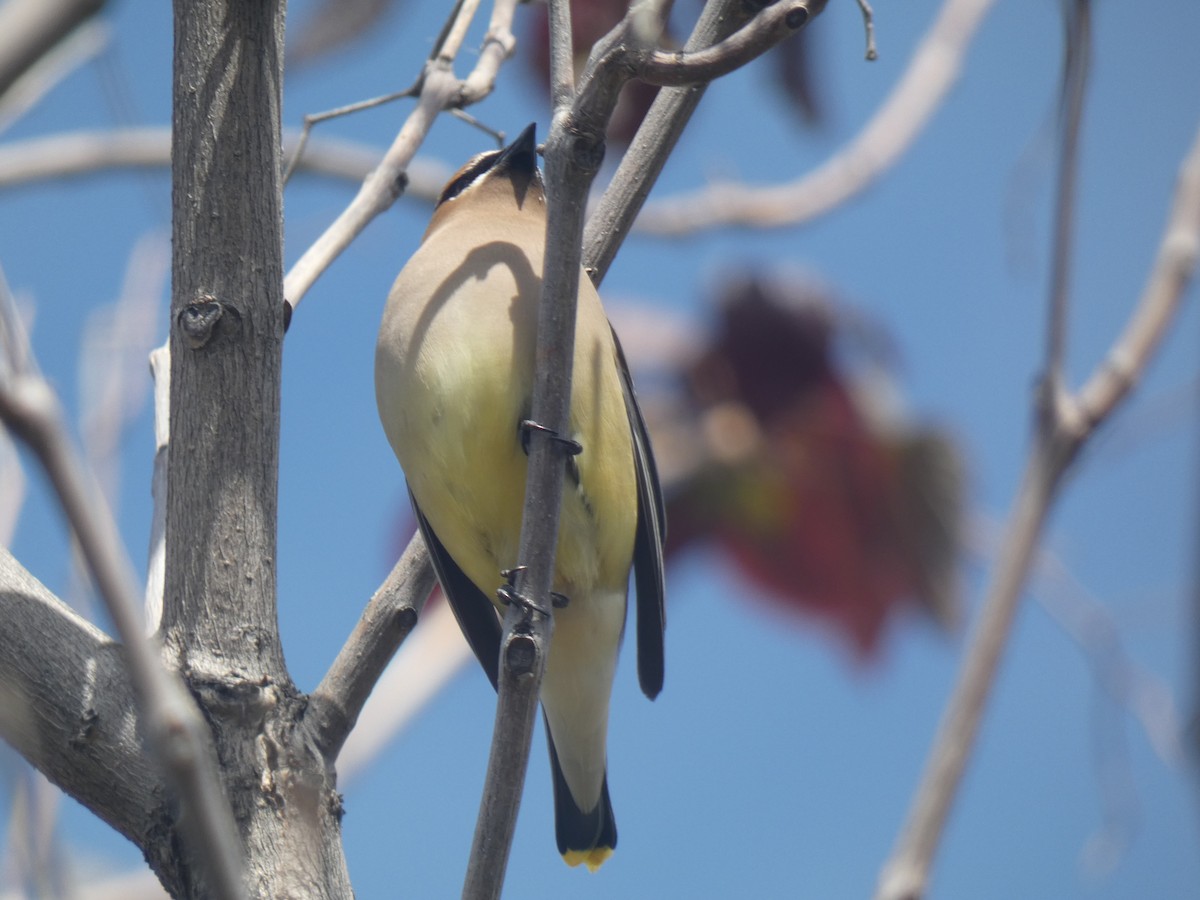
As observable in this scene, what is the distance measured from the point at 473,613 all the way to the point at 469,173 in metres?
1.60

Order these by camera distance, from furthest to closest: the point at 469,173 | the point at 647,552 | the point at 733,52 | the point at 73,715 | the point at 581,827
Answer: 1. the point at 469,173
2. the point at 581,827
3. the point at 647,552
4. the point at 73,715
5. the point at 733,52

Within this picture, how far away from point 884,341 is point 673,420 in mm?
1439

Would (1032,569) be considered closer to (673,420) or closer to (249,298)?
(249,298)

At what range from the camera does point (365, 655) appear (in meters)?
2.71

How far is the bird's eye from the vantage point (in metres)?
4.56

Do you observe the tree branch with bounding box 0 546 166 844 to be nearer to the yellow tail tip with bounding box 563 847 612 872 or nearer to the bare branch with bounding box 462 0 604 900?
the bare branch with bounding box 462 0 604 900

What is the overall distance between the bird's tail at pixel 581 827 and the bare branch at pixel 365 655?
4.07ft

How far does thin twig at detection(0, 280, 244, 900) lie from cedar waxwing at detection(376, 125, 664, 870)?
2.05 meters

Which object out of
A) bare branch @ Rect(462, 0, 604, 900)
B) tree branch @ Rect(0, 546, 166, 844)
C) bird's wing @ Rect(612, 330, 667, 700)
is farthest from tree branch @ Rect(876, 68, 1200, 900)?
bird's wing @ Rect(612, 330, 667, 700)

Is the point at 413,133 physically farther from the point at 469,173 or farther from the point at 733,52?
the point at 733,52

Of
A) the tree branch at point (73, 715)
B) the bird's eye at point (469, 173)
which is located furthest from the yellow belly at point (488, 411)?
the tree branch at point (73, 715)

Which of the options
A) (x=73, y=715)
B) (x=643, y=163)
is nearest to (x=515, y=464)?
(x=643, y=163)

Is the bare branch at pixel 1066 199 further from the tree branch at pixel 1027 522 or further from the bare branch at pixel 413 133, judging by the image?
the bare branch at pixel 413 133

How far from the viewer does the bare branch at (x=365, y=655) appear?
8.29ft
